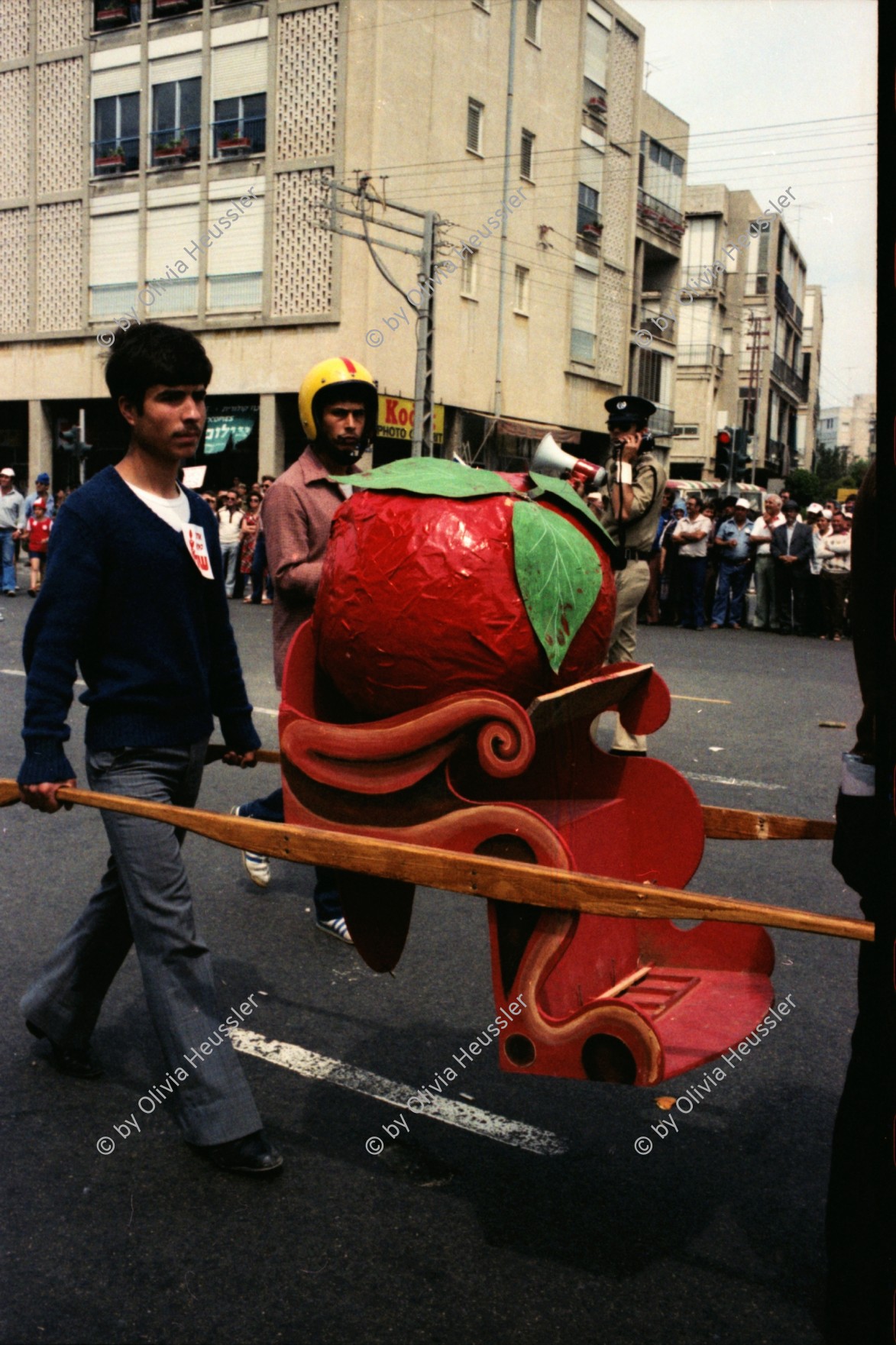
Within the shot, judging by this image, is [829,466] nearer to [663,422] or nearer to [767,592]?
[663,422]

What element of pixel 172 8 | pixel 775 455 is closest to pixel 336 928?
pixel 172 8

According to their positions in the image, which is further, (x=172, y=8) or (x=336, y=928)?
(x=172, y=8)

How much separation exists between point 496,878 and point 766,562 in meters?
15.6

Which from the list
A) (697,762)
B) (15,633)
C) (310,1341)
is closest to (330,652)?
(310,1341)

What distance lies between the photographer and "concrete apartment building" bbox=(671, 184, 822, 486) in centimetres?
5216

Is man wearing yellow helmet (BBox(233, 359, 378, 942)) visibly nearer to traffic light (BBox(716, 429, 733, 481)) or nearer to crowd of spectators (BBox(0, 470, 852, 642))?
crowd of spectators (BBox(0, 470, 852, 642))

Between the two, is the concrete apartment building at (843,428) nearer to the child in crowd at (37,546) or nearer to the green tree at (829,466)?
the green tree at (829,466)

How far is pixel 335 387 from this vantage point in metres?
4.00

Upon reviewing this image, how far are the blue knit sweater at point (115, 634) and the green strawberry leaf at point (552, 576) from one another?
0.99 metres

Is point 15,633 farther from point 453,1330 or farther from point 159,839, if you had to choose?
point 453,1330

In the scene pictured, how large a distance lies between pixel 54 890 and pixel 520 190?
95.3ft

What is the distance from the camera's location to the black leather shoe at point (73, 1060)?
3.59 m

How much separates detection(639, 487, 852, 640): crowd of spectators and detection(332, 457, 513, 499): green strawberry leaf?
13.7 meters

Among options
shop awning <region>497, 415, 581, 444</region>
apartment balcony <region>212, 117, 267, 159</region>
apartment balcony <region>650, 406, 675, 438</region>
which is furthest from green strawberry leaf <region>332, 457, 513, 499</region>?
apartment balcony <region>650, 406, 675, 438</region>
